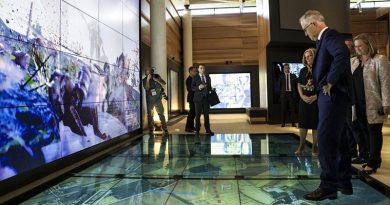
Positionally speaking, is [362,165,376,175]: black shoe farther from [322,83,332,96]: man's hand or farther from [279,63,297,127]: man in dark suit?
[279,63,297,127]: man in dark suit

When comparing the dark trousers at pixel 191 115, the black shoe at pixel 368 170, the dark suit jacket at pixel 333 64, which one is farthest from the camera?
the dark trousers at pixel 191 115

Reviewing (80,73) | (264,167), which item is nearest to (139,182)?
(264,167)

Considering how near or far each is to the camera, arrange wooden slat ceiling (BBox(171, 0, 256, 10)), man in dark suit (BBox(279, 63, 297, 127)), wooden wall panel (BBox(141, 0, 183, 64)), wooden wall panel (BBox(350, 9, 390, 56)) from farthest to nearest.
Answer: wooden slat ceiling (BBox(171, 0, 256, 10))
wooden wall panel (BBox(350, 9, 390, 56))
man in dark suit (BBox(279, 63, 297, 127))
wooden wall panel (BBox(141, 0, 183, 64))

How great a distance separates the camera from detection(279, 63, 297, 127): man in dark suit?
762 centimetres

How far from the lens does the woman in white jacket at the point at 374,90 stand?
2.92m

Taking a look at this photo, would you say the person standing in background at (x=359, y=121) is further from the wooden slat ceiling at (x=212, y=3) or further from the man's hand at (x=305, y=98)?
the wooden slat ceiling at (x=212, y=3)

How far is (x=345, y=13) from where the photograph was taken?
8.64 meters

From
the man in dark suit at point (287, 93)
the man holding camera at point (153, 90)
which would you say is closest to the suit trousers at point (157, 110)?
the man holding camera at point (153, 90)

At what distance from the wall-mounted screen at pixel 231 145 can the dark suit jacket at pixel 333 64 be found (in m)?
2.21

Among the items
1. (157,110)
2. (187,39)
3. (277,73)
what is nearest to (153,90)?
(157,110)

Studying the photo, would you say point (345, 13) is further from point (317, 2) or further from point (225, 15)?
point (225, 15)

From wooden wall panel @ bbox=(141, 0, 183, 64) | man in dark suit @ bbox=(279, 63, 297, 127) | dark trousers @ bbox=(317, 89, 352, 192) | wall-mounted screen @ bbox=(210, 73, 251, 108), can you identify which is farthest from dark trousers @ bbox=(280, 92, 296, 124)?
wall-mounted screen @ bbox=(210, 73, 251, 108)

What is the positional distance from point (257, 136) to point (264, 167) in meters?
2.59

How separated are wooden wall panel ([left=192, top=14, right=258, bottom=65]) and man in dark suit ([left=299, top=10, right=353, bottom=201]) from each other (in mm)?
11921
